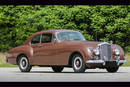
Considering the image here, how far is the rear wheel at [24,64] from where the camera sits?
1677 centimetres

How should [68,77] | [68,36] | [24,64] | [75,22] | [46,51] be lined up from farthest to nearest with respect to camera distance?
[75,22], [24,64], [46,51], [68,36], [68,77]

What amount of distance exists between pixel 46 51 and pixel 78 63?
6.11 ft

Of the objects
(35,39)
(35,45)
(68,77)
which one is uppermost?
(35,39)

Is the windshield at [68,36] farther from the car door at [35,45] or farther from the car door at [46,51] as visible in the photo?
the car door at [35,45]

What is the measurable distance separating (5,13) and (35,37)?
26.6 m

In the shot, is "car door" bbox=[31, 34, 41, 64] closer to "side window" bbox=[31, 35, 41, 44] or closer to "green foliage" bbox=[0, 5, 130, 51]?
"side window" bbox=[31, 35, 41, 44]

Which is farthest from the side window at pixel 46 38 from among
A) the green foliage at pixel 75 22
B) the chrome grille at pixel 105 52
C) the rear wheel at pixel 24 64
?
the green foliage at pixel 75 22

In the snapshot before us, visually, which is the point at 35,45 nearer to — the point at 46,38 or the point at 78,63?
the point at 46,38

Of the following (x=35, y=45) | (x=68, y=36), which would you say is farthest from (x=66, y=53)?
(x=35, y=45)

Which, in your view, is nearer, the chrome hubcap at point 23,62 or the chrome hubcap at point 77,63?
the chrome hubcap at point 77,63

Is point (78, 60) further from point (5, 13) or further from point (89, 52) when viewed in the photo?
point (5, 13)

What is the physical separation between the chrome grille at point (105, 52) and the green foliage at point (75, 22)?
79.8 feet

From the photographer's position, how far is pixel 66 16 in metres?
41.0

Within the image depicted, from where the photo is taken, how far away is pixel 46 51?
16219 millimetres
